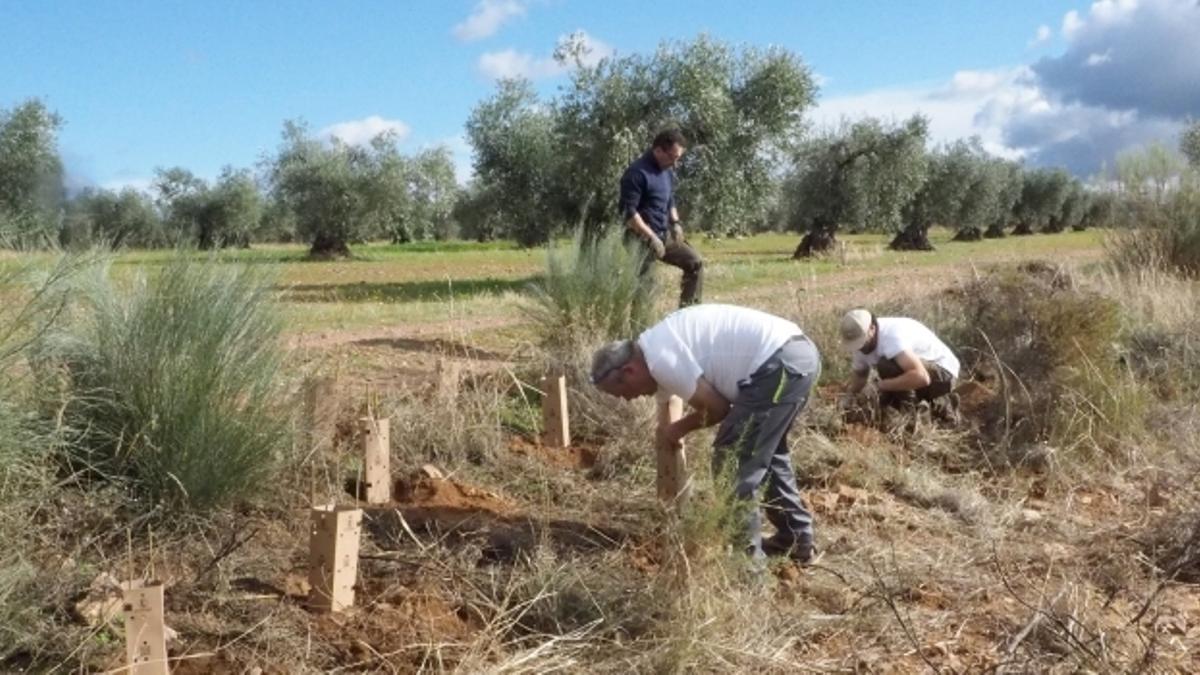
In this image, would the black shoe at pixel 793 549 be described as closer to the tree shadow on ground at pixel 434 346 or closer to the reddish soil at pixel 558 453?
the reddish soil at pixel 558 453

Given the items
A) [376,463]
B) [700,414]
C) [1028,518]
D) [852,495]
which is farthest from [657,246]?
[700,414]

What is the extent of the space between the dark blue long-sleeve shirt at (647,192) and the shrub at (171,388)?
4763mm

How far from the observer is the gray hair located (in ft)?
15.5

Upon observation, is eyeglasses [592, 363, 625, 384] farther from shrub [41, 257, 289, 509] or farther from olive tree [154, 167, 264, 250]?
olive tree [154, 167, 264, 250]

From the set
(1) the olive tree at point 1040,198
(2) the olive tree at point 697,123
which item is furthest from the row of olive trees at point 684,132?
(1) the olive tree at point 1040,198

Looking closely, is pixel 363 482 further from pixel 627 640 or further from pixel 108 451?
pixel 627 640

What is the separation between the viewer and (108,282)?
4922mm

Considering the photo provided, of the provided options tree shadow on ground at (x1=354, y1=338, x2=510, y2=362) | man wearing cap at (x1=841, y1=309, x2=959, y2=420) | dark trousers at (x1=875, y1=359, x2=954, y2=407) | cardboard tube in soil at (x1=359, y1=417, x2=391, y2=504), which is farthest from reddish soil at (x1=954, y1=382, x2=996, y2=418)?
cardboard tube in soil at (x1=359, y1=417, x2=391, y2=504)

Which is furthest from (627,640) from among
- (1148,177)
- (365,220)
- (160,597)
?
(365,220)

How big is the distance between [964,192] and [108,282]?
4003cm

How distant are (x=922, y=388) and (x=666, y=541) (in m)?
3.65

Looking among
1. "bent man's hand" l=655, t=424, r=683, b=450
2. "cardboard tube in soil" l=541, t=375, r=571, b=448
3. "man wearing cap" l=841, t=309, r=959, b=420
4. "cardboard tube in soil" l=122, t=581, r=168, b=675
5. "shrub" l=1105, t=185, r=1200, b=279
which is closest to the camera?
"cardboard tube in soil" l=122, t=581, r=168, b=675

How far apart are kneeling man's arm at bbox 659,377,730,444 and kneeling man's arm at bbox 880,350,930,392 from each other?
2.64 metres

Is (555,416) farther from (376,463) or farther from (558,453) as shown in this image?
(376,463)
